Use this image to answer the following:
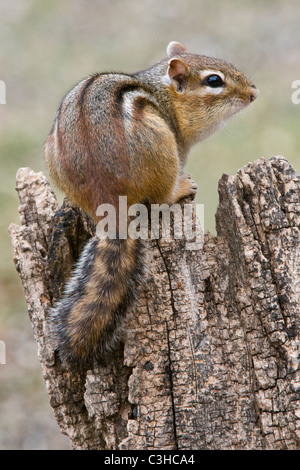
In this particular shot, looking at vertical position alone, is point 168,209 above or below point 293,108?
below

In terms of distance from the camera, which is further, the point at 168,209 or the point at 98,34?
the point at 98,34

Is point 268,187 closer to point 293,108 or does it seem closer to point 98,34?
point 293,108

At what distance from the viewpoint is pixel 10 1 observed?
10375 mm

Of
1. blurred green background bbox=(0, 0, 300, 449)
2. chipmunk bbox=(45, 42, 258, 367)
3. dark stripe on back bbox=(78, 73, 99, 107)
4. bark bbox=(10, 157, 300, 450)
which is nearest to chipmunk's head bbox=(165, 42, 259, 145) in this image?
chipmunk bbox=(45, 42, 258, 367)

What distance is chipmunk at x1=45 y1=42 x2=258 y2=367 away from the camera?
307 centimetres

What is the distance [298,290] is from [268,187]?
1.62 ft

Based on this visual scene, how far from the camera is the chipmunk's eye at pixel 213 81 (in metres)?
4.20

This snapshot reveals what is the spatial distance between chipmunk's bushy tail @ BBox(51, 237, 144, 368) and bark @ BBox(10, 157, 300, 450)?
61mm

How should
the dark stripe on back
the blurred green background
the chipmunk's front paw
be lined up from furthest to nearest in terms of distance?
the blurred green background, the chipmunk's front paw, the dark stripe on back

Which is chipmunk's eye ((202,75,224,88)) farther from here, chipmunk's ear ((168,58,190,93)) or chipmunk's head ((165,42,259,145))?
chipmunk's ear ((168,58,190,93))

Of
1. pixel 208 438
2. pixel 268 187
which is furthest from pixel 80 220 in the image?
pixel 208 438

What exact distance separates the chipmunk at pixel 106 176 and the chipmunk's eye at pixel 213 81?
0.95ft

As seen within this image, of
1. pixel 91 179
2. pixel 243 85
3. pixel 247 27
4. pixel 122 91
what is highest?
pixel 247 27
